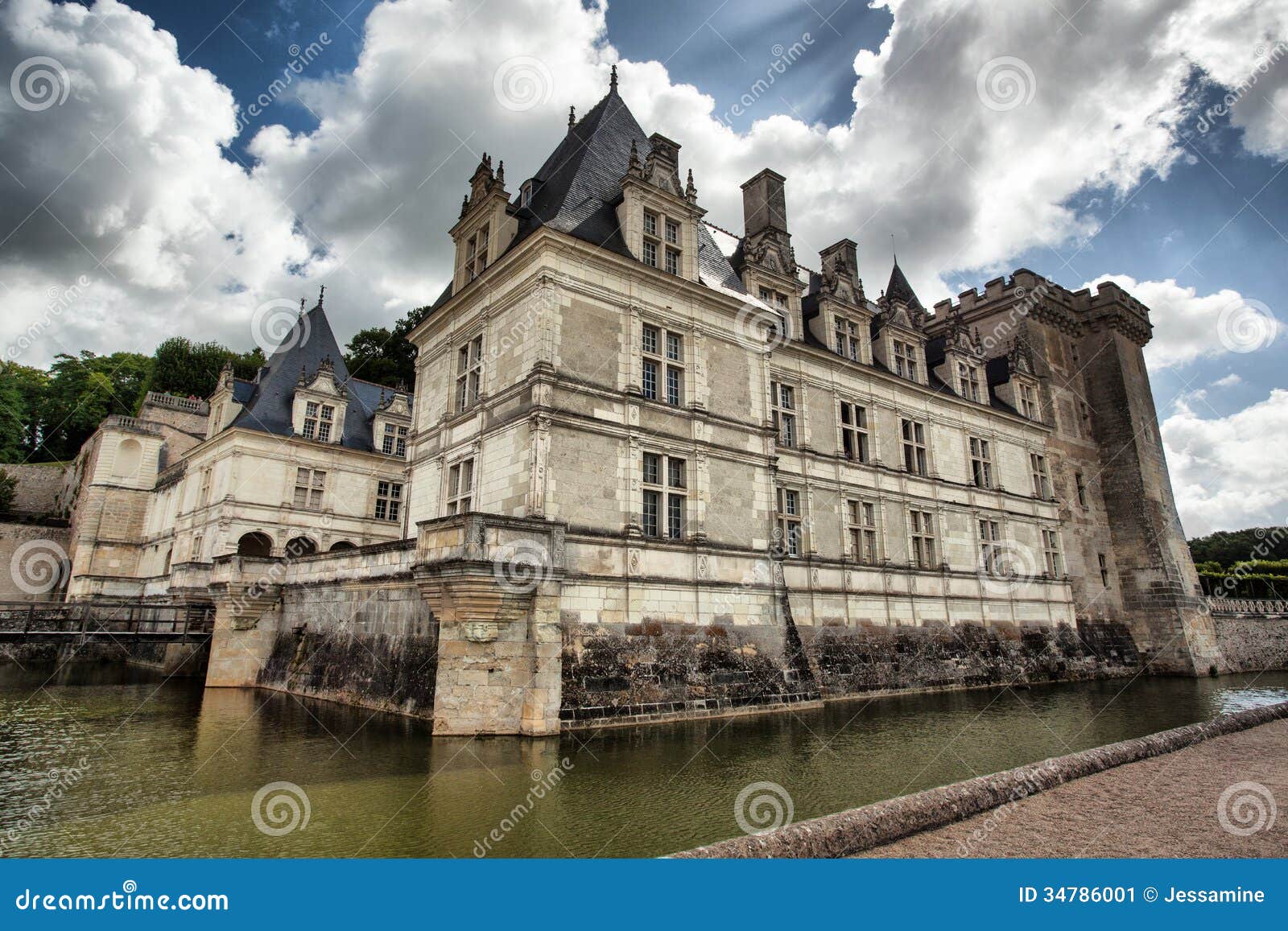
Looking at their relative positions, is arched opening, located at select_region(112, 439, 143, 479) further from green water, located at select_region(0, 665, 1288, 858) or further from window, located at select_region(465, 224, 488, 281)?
window, located at select_region(465, 224, 488, 281)

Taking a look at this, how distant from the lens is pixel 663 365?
56.1 feet

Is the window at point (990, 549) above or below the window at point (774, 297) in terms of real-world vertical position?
below

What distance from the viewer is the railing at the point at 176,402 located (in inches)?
1602

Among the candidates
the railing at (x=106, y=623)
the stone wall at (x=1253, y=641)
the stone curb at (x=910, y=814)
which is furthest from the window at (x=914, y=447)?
the railing at (x=106, y=623)

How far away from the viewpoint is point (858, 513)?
73.5ft

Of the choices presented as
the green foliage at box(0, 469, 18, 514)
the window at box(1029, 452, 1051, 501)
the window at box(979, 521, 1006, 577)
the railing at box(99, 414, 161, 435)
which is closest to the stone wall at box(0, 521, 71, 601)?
the green foliage at box(0, 469, 18, 514)

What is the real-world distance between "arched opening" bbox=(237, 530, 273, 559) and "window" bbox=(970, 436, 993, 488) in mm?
29355

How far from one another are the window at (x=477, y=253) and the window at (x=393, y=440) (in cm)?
1682

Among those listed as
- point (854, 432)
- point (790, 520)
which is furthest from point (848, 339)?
point (790, 520)

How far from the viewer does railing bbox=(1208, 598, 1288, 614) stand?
112 feet

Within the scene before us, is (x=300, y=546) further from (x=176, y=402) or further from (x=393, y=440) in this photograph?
(x=176, y=402)

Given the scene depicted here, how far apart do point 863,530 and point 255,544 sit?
26.2m

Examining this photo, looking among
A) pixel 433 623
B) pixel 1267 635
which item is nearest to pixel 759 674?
pixel 433 623

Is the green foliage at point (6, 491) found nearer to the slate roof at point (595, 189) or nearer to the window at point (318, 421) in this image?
the window at point (318, 421)
